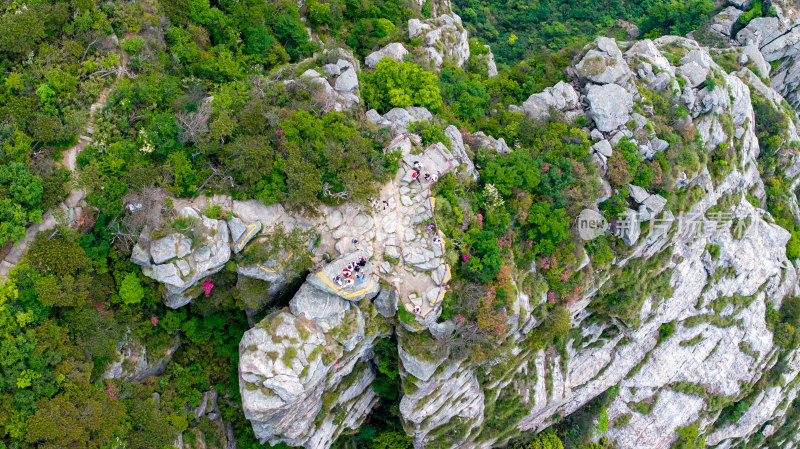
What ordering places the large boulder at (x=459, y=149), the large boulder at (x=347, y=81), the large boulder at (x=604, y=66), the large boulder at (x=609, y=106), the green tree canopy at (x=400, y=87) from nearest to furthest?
the large boulder at (x=459, y=149) < the large boulder at (x=347, y=81) < the green tree canopy at (x=400, y=87) < the large boulder at (x=609, y=106) < the large boulder at (x=604, y=66)

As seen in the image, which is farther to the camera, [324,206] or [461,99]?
[461,99]

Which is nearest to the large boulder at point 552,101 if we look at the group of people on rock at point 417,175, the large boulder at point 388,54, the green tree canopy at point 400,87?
the green tree canopy at point 400,87

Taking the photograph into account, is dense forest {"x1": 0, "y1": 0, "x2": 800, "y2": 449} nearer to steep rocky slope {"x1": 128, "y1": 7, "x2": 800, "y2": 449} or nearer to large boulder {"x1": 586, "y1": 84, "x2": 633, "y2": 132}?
steep rocky slope {"x1": 128, "y1": 7, "x2": 800, "y2": 449}

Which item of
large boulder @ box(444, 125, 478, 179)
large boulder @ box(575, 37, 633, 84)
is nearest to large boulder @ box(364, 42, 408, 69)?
large boulder @ box(444, 125, 478, 179)

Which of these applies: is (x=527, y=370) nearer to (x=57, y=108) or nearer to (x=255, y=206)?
(x=255, y=206)

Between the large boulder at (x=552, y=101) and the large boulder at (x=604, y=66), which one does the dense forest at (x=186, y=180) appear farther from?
the large boulder at (x=604, y=66)

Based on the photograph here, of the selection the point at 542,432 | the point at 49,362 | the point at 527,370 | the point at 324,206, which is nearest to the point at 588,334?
the point at 527,370
